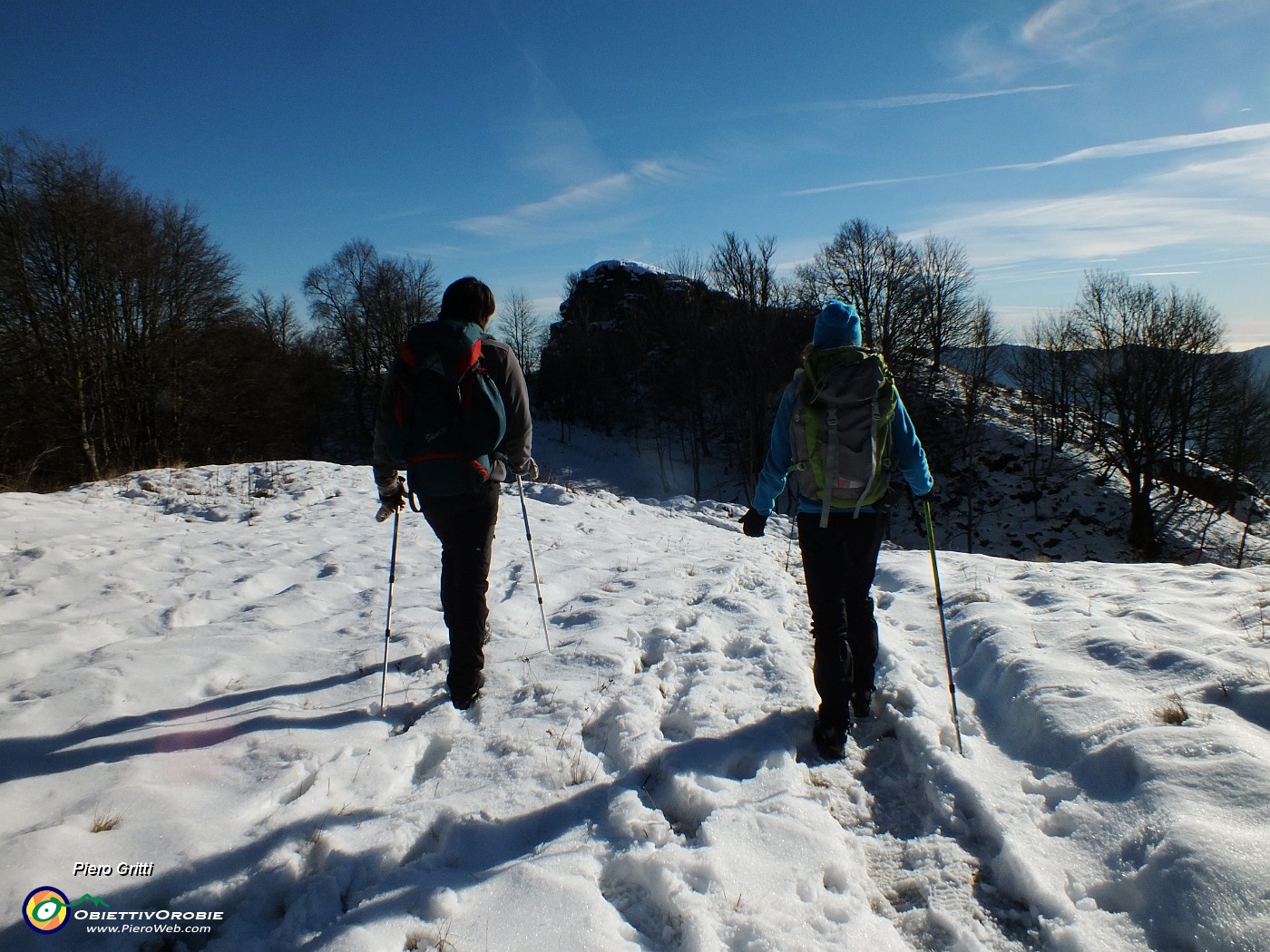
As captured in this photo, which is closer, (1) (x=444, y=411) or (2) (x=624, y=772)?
(2) (x=624, y=772)

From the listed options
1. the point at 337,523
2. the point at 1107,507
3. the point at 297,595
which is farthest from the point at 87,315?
the point at 1107,507

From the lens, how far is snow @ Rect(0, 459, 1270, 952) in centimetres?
217

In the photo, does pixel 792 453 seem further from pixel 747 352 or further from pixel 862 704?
pixel 747 352

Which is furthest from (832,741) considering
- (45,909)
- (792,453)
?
(45,909)

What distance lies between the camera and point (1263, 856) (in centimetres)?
213

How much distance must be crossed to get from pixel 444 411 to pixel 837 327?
2.18m

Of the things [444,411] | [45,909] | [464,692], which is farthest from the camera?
[464,692]

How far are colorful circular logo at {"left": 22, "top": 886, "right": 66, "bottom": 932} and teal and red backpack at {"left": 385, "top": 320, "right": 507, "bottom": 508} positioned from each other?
2049 mm

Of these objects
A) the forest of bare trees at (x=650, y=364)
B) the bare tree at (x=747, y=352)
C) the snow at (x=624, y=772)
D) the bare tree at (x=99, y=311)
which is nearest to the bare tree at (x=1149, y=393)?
the forest of bare trees at (x=650, y=364)

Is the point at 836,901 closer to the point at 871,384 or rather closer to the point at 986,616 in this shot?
the point at 871,384

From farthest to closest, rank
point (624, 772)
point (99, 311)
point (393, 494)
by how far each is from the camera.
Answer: point (99, 311), point (393, 494), point (624, 772)

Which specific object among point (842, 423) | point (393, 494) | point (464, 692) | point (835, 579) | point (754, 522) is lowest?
point (464, 692)

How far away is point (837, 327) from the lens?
129 inches

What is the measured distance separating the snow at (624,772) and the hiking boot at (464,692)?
7 centimetres
